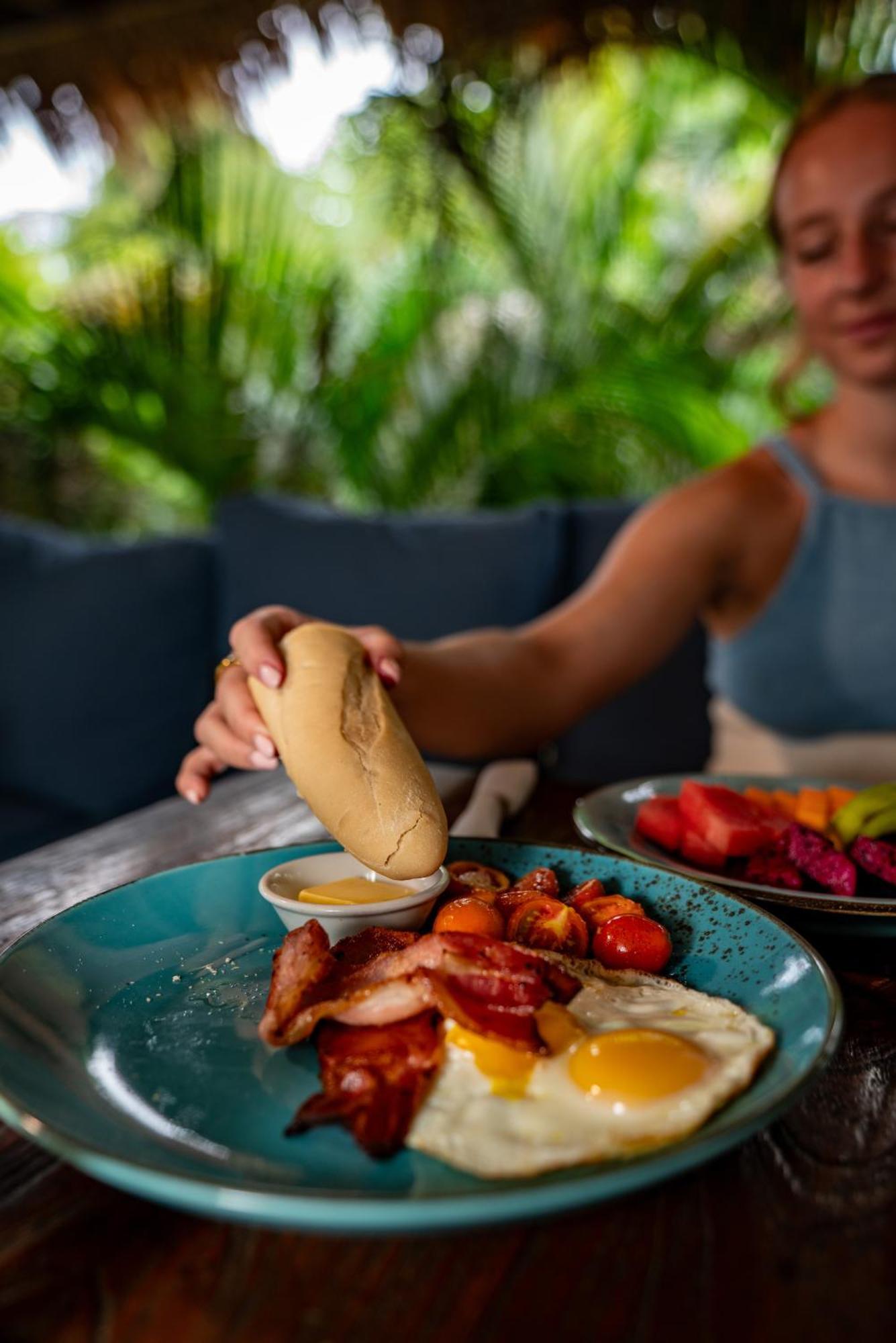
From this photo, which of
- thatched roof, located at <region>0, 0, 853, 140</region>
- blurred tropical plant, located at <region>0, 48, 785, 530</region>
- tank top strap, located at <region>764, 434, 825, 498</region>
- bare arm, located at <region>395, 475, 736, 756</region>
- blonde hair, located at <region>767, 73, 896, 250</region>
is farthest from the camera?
blurred tropical plant, located at <region>0, 48, 785, 530</region>

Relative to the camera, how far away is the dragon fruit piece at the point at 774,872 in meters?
1.03

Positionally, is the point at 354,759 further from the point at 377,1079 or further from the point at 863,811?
the point at 863,811

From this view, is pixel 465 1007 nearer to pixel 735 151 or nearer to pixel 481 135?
pixel 481 135

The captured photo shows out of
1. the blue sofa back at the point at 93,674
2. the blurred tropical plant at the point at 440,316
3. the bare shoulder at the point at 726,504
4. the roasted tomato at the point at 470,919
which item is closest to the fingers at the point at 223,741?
the roasted tomato at the point at 470,919

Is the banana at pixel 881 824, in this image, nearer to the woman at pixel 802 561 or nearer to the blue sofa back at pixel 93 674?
the woman at pixel 802 561

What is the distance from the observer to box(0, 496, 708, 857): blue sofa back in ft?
9.47

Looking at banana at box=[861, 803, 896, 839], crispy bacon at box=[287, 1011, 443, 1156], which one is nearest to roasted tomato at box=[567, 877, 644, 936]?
crispy bacon at box=[287, 1011, 443, 1156]

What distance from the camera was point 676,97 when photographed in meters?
4.40

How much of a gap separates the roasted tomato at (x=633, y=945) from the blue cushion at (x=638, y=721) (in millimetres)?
2064

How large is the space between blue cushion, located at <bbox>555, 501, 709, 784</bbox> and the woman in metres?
0.57

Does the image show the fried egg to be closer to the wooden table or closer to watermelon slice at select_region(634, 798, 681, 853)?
the wooden table

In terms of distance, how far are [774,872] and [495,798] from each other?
0.43m

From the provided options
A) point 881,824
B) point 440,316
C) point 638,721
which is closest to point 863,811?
point 881,824

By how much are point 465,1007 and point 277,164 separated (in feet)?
14.9
